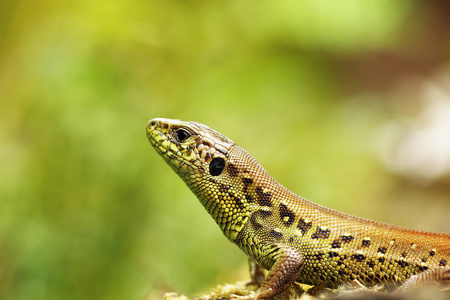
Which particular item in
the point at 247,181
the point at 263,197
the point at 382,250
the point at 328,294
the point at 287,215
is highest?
the point at 247,181

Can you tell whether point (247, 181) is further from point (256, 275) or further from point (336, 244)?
point (256, 275)

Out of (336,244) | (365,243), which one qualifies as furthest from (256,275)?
(365,243)

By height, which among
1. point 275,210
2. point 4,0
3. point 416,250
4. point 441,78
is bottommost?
point 416,250

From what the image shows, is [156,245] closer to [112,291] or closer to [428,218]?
[112,291]

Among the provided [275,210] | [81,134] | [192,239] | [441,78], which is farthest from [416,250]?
[441,78]

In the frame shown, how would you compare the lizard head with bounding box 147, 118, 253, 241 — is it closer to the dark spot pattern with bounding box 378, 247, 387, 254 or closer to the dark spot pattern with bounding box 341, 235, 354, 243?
the dark spot pattern with bounding box 341, 235, 354, 243

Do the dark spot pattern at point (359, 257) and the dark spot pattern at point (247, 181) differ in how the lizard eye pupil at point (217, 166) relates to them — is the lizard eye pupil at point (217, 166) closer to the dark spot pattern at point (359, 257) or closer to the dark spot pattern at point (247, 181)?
the dark spot pattern at point (247, 181)
